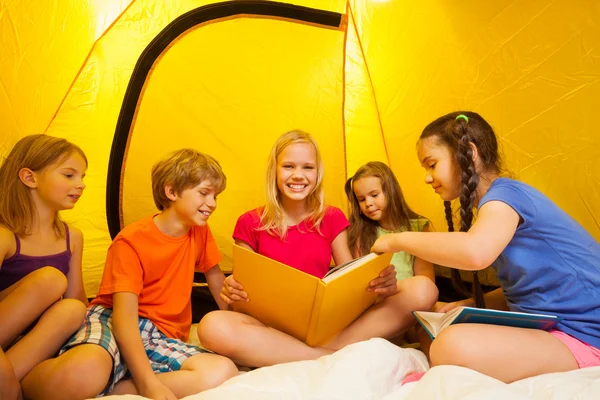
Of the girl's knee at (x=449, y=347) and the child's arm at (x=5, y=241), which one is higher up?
the child's arm at (x=5, y=241)

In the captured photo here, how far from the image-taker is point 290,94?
1.58 metres

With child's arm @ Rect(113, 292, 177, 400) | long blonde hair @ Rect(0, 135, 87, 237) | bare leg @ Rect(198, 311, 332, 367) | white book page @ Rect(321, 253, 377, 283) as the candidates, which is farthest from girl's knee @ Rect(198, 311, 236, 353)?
long blonde hair @ Rect(0, 135, 87, 237)

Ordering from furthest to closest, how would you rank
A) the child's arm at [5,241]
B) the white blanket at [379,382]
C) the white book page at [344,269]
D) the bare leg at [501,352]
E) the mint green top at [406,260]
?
the mint green top at [406,260] → the child's arm at [5,241] → the white book page at [344,269] → the bare leg at [501,352] → the white blanket at [379,382]

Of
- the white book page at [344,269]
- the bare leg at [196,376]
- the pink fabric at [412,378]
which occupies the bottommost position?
the bare leg at [196,376]

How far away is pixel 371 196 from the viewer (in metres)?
1.43

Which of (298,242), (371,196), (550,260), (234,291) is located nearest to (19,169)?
(234,291)

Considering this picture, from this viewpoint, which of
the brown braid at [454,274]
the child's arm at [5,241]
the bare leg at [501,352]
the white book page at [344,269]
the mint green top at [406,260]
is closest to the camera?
the bare leg at [501,352]

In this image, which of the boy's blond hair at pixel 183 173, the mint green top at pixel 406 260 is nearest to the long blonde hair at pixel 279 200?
the boy's blond hair at pixel 183 173

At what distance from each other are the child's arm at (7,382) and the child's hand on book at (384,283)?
0.67 m

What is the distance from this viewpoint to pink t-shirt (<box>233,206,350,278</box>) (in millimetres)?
1291

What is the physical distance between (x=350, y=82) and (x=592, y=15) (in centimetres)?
74

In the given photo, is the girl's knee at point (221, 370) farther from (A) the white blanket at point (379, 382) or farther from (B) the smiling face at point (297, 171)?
(B) the smiling face at point (297, 171)

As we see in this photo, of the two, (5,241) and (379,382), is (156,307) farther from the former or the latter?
Result: (379,382)

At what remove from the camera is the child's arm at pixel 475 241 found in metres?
0.88
